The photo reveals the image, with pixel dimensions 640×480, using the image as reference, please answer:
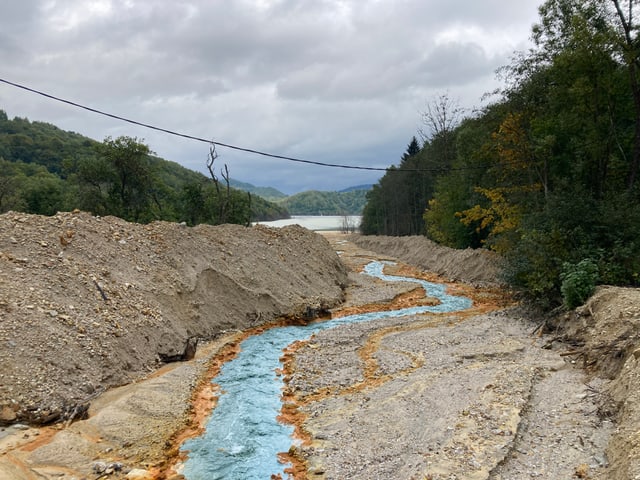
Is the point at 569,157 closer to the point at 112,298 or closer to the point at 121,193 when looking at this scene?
the point at 112,298

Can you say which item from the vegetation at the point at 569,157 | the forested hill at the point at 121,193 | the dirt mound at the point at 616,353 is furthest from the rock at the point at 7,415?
the forested hill at the point at 121,193

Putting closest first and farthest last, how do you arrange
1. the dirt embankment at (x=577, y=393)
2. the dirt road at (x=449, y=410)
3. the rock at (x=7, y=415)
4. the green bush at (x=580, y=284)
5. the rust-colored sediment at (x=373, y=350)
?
the dirt embankment at (x=577, y=393), the dirt road at (x=449, y=410), the rock at (x=7, y=415), the rust-colored sediment at (x=373, y=350), the green bush at (x=580, y=284)

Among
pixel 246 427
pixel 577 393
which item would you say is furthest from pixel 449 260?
pixel 246 427

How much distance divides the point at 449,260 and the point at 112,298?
25.8 metres

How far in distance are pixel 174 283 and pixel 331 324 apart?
6538mm

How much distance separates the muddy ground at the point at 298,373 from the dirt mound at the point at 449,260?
23.8 feet

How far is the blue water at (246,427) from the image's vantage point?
7.13 meters

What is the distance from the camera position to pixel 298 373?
453 inches

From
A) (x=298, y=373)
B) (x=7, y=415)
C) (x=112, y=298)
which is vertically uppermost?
(x=112, y=298)

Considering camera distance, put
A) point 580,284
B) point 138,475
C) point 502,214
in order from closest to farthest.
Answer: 1. point 138,475
2. point 580,284
3. point 502,214

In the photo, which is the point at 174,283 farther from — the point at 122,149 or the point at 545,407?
the point at 122,149

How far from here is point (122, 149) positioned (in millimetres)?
34844

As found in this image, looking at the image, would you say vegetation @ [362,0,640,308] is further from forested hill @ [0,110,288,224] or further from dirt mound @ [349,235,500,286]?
forested hill @ [0,110,288,224]

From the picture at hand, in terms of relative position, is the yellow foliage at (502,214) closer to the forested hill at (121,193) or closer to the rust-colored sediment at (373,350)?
the rust-colored sediment at (373,350)
